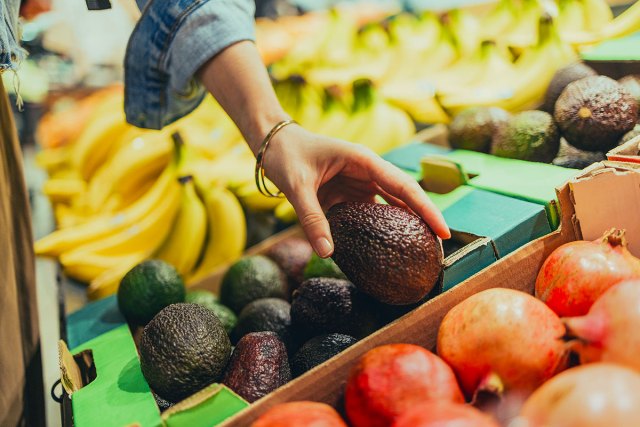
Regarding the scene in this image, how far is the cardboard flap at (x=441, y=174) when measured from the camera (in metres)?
1.68

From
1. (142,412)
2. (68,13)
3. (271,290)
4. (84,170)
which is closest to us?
(142,412)

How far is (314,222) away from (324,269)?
0.37 meters

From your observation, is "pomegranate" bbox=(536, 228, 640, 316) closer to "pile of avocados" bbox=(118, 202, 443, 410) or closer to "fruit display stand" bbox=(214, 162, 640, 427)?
"fruit display stand" bbox=(214, 162, 640, 427)

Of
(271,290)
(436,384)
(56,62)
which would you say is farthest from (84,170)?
(436,384)

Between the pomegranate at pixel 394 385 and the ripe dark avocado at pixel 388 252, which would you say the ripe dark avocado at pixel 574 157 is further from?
the pomegranate at pixel 394 385

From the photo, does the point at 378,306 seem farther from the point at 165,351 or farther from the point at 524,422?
the point at 524,422

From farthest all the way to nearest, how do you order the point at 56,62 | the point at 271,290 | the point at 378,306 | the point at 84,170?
1. the point at 56,62
2. the point at 84,170
3. the point at 271,290
4. the point at 378,306

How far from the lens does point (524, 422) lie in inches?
28.9

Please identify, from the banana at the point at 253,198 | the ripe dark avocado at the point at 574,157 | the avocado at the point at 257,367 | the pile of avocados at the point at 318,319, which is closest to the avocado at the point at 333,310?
the pile of avocados at the point at 318,319

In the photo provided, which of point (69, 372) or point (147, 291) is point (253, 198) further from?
point (69, 372)

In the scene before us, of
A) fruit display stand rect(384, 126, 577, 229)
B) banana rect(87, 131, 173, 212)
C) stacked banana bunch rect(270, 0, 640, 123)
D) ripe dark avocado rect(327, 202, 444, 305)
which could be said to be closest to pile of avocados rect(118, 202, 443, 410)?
ripe dark avocado rect(327, 202, 444, 305)

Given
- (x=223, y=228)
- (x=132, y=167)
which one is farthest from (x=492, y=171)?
(x=132, y=167)

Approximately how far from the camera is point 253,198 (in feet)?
7.88

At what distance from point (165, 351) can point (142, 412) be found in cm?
13
